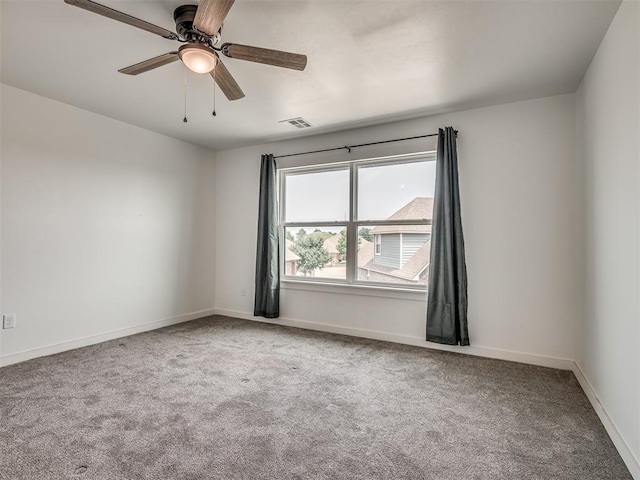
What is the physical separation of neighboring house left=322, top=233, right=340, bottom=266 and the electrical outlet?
3.23 m

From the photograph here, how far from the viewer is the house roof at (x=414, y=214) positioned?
3.73m

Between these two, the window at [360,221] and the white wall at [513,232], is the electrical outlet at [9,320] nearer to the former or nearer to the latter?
the window at [360,221]

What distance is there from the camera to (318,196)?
4492 mm

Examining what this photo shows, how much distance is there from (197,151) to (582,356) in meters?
5.04

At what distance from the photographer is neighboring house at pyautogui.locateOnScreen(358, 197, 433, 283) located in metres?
3.75

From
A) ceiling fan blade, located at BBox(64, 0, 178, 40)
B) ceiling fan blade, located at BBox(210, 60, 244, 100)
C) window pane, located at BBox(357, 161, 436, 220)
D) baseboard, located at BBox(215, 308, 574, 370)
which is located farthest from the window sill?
ceiling fan blade, located at BBox(64, 0, 178, 40)

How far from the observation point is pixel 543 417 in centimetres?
221

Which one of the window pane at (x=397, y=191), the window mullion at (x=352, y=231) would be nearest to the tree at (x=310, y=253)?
the window mullion at (x=352, y=231)

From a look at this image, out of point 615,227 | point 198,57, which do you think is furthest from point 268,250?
point 615,227

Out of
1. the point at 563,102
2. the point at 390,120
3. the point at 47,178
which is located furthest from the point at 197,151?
the point at 563,102

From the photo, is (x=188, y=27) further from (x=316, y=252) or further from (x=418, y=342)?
(x=418, y=342)

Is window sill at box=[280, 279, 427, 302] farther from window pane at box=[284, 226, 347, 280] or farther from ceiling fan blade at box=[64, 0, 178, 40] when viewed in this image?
ceiling fan blade at box=[64, 0, 178, 40]

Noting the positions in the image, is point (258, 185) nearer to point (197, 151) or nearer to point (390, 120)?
point (197, 151)

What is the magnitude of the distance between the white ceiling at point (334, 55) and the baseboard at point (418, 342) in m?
2.43
